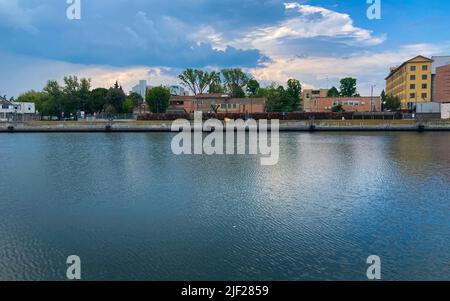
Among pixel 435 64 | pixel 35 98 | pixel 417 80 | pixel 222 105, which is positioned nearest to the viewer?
pixel 222 105

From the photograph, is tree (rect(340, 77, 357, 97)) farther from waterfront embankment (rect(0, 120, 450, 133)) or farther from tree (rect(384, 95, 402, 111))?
waterfront embankment (rect(0, 120, 450, 133))

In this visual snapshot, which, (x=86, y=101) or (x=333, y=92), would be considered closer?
(x=86, y=101)

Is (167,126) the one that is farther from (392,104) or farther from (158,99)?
(392,104)

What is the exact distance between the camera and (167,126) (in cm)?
5756

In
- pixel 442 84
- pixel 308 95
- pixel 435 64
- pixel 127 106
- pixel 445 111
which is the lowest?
pixel 445 111

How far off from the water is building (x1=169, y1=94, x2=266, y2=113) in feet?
177

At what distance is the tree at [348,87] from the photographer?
102 m

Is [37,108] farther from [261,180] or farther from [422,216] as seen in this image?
[422,216]

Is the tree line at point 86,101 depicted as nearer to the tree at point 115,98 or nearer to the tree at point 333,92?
the tree at point 115,98

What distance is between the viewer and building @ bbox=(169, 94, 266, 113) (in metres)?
73.0

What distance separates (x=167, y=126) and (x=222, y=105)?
775 inches

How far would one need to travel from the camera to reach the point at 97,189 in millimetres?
15094

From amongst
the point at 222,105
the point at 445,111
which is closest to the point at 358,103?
the point at 445,111
